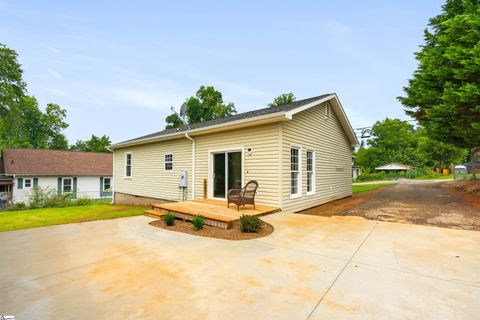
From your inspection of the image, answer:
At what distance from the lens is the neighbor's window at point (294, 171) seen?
784 cm

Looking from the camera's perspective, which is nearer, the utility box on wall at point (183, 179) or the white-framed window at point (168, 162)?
the utility box on wall at point (183, 179)

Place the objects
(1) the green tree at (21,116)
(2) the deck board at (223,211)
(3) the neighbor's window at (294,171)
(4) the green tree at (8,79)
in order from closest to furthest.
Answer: (2) the deck board at (223,211), (3) the neighbor's window at (294,171), (4) the green tree at (8,79), (1) the green tree at (21,116)

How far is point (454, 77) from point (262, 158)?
797cm

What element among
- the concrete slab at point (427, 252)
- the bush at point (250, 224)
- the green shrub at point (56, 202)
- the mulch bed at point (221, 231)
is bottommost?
the green shrub at point (56, 202)

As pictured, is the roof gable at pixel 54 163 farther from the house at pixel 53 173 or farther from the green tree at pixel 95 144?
the green tree at pixel 95 144

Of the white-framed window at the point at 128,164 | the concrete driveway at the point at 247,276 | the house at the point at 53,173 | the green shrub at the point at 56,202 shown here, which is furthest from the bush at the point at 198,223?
the house at the point at 53,173

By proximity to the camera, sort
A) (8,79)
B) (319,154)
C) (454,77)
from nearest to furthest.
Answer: (454,77)
(319,154)
(8,79)

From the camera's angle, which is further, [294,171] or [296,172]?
[296,172]

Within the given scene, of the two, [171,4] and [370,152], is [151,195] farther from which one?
[370,152]

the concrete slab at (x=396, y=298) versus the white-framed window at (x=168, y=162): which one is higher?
the white-framed window at (x=168, y=162)

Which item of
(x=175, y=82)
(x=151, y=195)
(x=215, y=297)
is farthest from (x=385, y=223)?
(x=175, y=82)

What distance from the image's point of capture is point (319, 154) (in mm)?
9633

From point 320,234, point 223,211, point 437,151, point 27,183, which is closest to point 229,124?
point 223,211

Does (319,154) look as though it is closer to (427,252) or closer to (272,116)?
(272,116)
